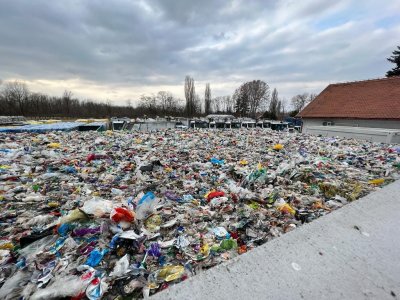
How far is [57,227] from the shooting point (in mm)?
1918

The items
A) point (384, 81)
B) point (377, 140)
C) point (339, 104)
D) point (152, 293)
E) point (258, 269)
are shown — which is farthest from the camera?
point (339, 104)

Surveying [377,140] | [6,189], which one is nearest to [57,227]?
[6,189]

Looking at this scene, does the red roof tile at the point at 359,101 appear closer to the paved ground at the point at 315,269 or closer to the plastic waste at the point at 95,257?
the paved ground at the point at 315,269

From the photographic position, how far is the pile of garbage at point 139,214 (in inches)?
Result: 55.6

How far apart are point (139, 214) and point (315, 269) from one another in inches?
68.0

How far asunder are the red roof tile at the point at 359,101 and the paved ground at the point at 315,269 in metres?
16.3

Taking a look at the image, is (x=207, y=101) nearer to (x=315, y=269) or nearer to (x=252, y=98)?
(x=252, y=98)

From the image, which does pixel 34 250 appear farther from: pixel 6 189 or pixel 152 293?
pixel 6 189

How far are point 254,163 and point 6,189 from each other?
15.2ft

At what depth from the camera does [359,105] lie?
1545 cm

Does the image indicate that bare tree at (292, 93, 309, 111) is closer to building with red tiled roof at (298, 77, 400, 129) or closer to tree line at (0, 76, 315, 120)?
tree line at (0, 76, 315, 120)

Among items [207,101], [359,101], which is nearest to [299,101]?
[207,101]

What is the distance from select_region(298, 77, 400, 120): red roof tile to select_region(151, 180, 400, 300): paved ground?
643 inches

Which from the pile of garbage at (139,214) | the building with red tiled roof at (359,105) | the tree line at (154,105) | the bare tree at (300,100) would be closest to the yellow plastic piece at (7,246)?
the pile of garbage at (139,214)
